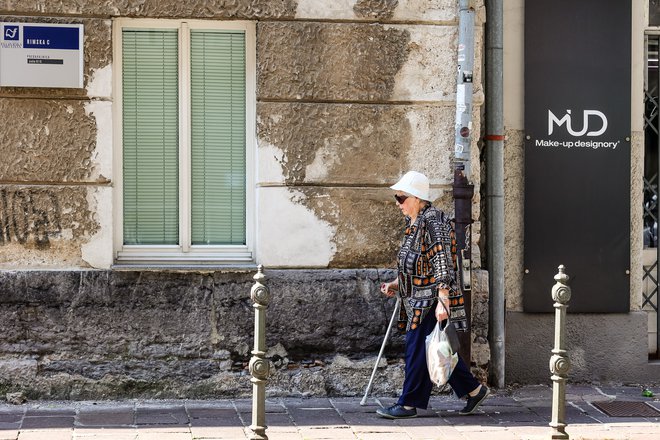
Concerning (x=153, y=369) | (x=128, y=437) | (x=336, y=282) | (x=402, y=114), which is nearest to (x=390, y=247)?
(x=336, y=282)

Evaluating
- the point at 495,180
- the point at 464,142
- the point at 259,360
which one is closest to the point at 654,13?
the point at 495,180

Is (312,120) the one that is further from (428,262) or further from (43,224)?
(43,224)

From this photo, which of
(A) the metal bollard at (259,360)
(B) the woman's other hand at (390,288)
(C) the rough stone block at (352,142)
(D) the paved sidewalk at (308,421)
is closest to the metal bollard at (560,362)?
(D) the paved sidewalk at (308,421)

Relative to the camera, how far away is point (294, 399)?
8047 mm

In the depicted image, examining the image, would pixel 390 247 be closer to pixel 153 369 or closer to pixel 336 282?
pixel 336 282

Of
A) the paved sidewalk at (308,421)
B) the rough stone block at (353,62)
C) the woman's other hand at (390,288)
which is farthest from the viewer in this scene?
the rough stone block at (353,62)

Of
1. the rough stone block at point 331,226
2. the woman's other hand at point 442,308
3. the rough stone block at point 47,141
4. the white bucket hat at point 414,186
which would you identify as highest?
the rough stone block at point 47,141

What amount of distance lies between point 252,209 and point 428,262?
172 centimetres

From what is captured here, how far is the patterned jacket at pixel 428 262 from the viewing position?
23.5 ft

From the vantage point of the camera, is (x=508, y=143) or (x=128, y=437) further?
(x=508, y=143)

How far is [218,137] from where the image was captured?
8.30 m

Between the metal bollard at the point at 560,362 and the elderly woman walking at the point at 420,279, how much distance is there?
2.92ft

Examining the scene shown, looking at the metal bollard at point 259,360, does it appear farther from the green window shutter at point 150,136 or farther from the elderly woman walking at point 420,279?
the green window shutter at point 150,136

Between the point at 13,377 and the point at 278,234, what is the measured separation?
2274mm
